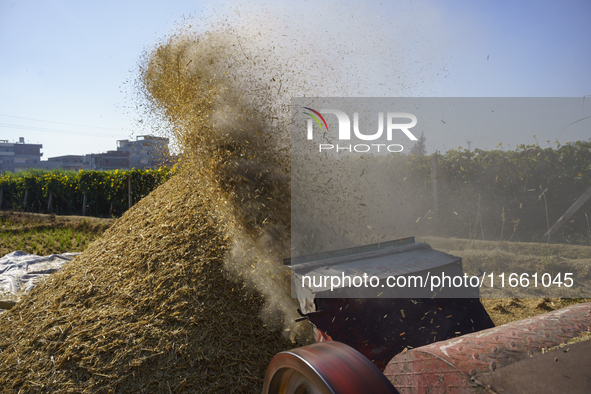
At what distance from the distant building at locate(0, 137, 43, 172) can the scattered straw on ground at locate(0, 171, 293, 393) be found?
77601 millimetres

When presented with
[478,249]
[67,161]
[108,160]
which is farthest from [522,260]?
[67,161]

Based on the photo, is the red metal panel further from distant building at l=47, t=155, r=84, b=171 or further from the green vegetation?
distant building at l=47, t=155, r=84, b=171

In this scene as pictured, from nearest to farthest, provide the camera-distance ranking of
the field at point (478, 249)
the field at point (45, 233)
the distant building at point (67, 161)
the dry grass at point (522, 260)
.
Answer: the field at point (478, 249) → the dry grass at point (522, 260) → the field at point (45, 233) → the distant building at point (67, 161)

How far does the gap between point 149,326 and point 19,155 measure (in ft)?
279

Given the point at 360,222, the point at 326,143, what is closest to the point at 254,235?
the point at 326,143

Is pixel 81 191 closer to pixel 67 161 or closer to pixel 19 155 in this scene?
pixel 67 161

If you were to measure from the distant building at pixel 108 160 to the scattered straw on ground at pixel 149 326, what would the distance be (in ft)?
193

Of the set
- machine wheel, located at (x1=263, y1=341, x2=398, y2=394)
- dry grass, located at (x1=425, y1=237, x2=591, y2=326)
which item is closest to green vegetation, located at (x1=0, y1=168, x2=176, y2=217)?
dry grass, located at (x1=425, y1=237, x2=591, y2=326)

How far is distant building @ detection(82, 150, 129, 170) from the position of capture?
2274 inches

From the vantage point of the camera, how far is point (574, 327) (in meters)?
1.56

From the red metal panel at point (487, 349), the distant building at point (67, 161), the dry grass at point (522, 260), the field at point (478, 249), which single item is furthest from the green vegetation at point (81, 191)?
the distant building at point (67, 161)

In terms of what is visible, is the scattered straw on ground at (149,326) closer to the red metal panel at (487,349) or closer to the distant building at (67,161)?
the red metal panel at (487,349)

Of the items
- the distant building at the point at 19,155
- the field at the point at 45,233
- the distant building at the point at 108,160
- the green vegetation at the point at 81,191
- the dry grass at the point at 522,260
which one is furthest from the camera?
the distant building at the point at 19,155

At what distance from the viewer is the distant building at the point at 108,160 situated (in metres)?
57.8
